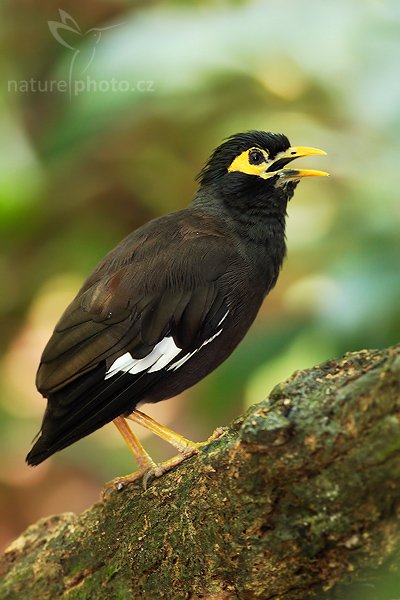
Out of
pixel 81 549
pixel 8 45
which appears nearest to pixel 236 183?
pixel 81 549

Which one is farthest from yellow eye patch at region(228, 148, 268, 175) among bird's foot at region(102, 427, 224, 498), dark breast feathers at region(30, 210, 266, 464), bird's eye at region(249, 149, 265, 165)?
bird's foot at region(102, 427, 224, 498)

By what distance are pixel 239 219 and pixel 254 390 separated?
0.77 m

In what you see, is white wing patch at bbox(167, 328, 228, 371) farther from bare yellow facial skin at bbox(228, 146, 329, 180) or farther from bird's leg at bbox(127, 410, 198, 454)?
bare yellow facial skin at bbox(228, 146, 329, 180)

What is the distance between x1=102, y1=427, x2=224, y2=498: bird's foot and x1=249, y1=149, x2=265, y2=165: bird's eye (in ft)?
4.47

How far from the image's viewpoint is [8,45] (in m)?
6.90

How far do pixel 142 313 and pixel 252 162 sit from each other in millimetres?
1037

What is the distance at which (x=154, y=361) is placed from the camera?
338cm

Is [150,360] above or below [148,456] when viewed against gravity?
above

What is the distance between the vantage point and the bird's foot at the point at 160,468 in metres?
3.09

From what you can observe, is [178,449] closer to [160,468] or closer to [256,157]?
[160,468]

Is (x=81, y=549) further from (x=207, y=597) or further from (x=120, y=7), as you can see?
(x=120, y=7)

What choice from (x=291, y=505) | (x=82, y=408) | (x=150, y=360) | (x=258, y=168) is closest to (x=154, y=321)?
(x=150, y=360)

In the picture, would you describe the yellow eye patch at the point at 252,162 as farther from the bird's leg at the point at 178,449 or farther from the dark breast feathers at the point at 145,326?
the bird's leg at the point at 178,449

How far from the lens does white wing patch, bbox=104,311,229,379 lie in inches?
131
